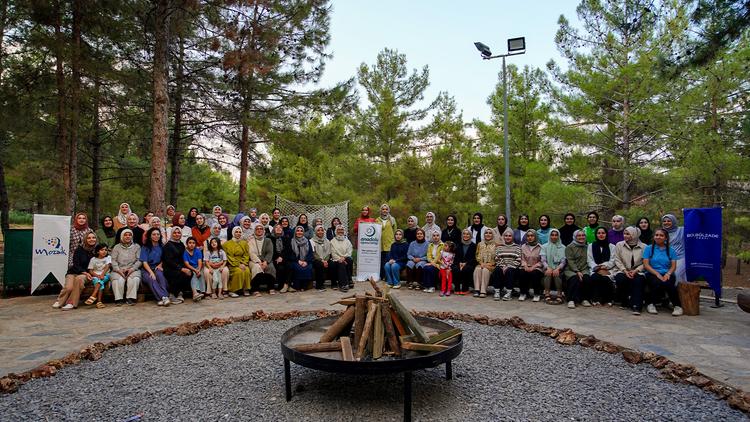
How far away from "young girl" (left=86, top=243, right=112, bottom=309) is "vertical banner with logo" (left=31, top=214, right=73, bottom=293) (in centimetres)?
93

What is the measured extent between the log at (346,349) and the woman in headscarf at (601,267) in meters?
4.92

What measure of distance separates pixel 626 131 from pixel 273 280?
31.8ft

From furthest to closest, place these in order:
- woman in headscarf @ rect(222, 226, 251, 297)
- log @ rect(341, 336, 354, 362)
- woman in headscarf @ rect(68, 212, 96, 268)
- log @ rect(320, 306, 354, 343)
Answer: woman in headscarf @ rect(222, 226, 251, 297) → woman in headscarf @ rect(68, 212, 96, 268) → log @ rect(320, 306, 354, 343) → log @ rect(341, 336, 354, 362)

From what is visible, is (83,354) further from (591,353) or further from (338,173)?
(338,173)

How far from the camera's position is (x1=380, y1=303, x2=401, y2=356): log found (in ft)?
11.2

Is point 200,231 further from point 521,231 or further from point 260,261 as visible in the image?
point 521,231

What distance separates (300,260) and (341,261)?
77cm

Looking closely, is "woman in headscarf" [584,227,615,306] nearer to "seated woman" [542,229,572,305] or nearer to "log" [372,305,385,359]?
"seated woman" [542,229,572,305]

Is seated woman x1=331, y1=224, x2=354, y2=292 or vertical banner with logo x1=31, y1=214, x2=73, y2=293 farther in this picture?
seated woman x1=331, y1=224, x2=354, y2=292

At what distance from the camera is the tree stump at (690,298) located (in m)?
6.10

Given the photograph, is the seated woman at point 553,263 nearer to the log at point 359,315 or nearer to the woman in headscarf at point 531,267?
the woman in headscarf at point 531,267

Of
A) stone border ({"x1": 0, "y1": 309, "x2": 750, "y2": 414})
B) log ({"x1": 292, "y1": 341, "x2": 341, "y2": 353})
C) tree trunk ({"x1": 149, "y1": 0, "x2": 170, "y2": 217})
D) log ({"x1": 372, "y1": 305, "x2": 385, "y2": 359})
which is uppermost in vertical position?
tree trunk ({"x1": 149, "y1": 0, "x2": 170, "y2": 217})

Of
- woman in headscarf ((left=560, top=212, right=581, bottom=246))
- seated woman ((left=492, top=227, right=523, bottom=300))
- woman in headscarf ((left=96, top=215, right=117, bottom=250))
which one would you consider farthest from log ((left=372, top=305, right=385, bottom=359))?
woman in headscarf ((left=96, top=215, right=117, bottom=250))

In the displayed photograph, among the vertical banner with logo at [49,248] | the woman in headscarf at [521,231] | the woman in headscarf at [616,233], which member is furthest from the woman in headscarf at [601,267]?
the vertical banner with logo at [49,248]
